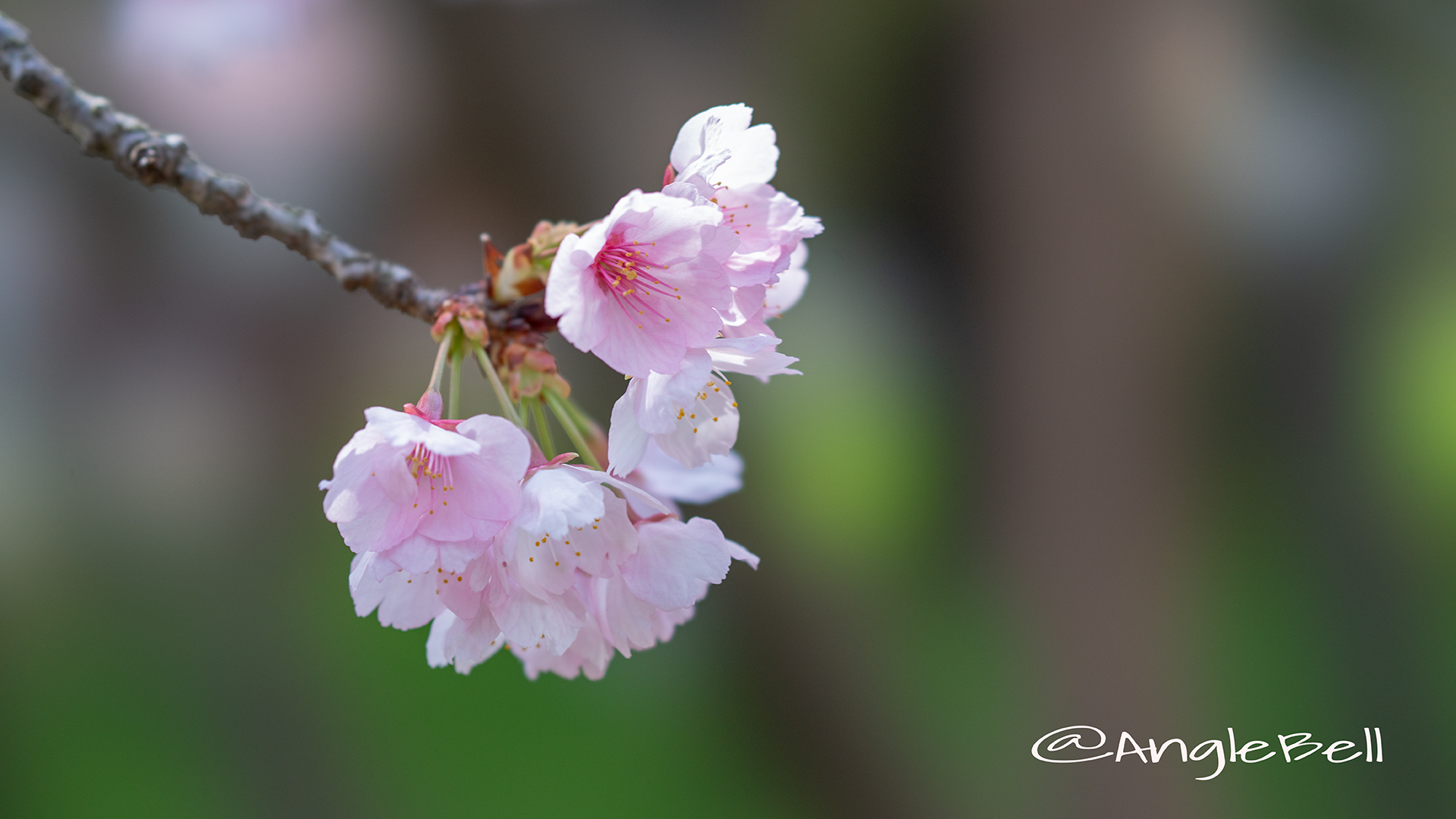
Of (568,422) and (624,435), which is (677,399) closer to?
(624,435)

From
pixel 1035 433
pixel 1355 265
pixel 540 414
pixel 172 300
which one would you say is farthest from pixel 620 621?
pixel 1355 265

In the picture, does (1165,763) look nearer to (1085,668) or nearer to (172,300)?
(1085,668)

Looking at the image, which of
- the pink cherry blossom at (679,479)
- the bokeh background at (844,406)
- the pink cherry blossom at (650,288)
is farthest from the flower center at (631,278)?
the bokeh background at (844,406)

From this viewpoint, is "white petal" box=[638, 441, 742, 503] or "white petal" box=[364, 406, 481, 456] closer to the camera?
"white petal" box=[364, 406, 481, 456]
